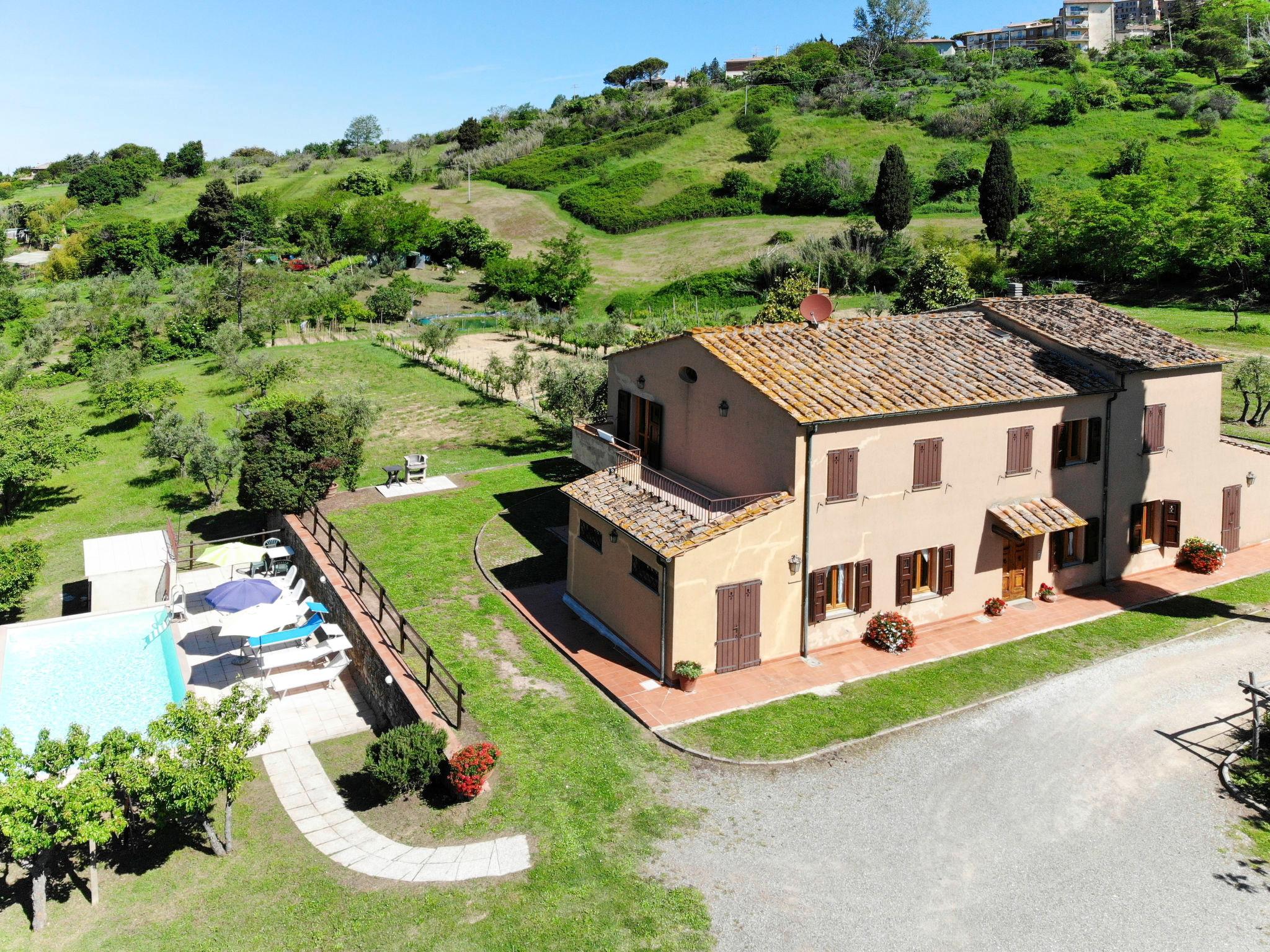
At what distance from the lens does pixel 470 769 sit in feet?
46.9

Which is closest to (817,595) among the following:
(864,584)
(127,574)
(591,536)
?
(864,584)

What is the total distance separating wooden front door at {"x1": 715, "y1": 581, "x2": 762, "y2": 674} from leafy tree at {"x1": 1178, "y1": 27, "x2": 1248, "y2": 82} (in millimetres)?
113309

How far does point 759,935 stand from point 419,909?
4.39m

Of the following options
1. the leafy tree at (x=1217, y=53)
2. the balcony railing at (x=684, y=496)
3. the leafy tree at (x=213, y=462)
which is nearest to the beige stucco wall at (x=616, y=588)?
the balcony railing at (x=684, y=496)

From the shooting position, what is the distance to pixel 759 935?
1155 cm

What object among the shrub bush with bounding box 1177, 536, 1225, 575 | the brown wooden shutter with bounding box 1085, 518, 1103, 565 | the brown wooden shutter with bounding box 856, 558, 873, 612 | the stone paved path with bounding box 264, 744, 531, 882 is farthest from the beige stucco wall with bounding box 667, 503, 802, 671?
the shrub bush with bounding box 1177, 536, 1225, 575

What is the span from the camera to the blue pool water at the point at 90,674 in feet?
62.4

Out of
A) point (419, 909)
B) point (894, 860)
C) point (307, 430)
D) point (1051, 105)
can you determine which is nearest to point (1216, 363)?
point (894, 860)

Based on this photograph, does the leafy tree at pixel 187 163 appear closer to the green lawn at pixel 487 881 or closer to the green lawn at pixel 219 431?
the green lawn at pixel 219 431

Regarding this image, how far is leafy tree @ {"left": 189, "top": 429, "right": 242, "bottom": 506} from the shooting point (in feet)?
99.1

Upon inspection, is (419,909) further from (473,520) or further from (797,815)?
(473,520)

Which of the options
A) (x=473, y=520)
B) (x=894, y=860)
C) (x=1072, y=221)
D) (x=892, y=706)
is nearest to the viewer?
(x=894, y=860)

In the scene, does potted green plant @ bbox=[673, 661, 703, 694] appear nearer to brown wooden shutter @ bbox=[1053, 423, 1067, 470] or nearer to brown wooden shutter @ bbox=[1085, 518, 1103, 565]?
brown wooden shutter @ bbox=[1053, 423, 1067, 470]

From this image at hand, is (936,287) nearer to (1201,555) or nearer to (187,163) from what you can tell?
(1201,555)
